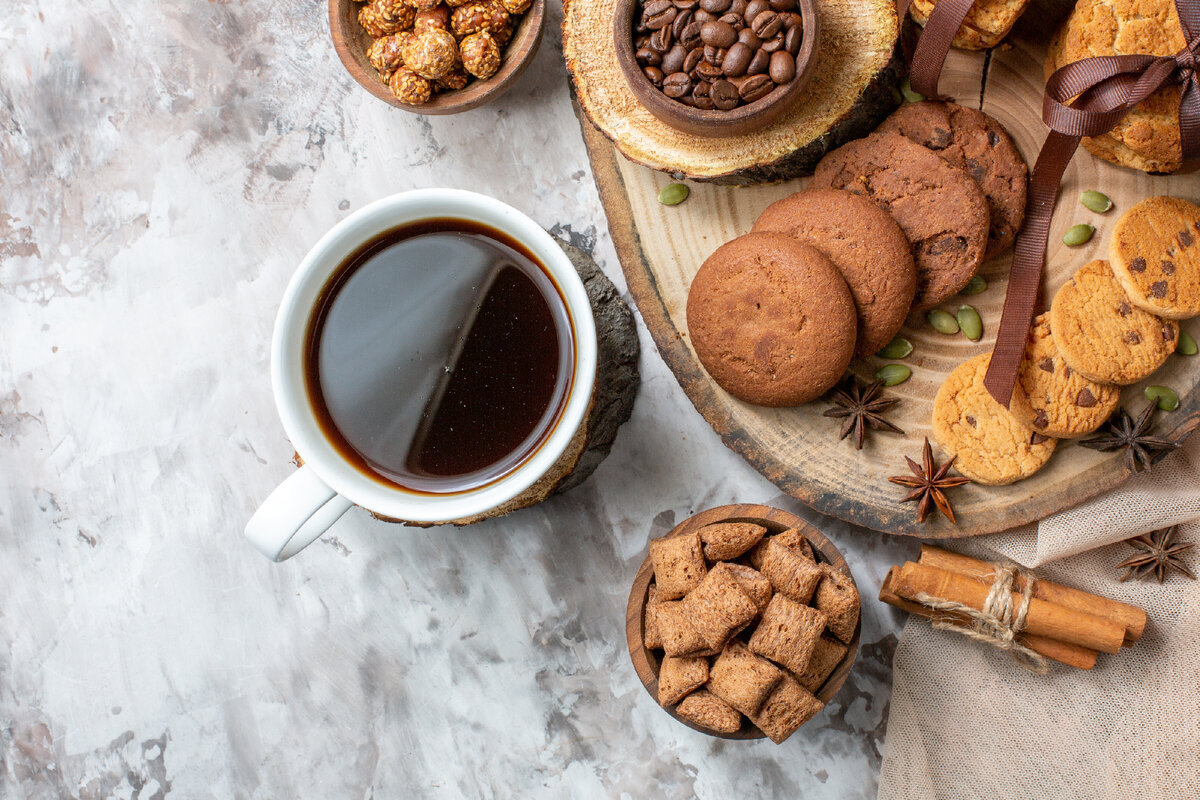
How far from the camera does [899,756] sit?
202 centimetres

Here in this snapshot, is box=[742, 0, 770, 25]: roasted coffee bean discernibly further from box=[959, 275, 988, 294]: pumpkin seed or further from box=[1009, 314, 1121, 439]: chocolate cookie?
box=[1009, 314, 1121, 439]: chocolate cookie

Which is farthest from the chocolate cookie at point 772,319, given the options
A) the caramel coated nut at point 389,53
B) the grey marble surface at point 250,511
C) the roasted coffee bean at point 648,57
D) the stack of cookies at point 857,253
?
the caramel coated nut at point 389,53

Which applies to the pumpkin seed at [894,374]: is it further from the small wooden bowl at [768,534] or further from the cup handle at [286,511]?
the cup handle at [286,511]

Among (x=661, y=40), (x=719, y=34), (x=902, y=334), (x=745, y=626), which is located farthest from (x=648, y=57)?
(x=745, y=626)

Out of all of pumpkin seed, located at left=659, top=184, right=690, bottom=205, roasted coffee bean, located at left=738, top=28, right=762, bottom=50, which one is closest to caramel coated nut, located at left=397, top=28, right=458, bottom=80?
pumpkin seed, located at left=659, top=184, right=690, bottom=205

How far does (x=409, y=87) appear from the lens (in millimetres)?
1968

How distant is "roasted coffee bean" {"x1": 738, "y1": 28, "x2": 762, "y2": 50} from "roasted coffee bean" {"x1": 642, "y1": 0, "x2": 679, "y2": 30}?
0.15 m

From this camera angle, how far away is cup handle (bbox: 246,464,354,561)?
4.79ft

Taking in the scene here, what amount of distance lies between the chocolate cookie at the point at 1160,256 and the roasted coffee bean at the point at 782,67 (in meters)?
0.79

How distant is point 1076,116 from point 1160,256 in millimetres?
374

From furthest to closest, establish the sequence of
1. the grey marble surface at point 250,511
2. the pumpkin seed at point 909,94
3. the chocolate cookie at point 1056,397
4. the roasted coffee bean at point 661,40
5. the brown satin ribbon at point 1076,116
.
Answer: the grey marble surface at point 250,511
the pumpkin seed at point 909,94
the chocolate cookie at point 1056,397
the roasted coffee bean at point 661,40
the brown satin ribbon at point 1076,116

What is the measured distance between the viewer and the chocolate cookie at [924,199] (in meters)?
1.78

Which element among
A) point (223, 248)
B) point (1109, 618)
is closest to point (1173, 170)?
point (1109, 618)

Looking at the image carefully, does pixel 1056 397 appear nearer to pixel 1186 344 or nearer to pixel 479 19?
pixel 1186 344
